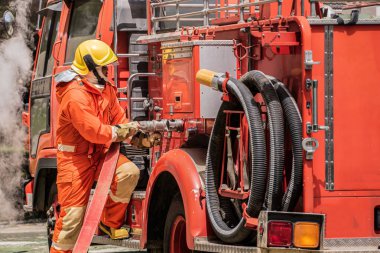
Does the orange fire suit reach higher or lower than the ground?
higher

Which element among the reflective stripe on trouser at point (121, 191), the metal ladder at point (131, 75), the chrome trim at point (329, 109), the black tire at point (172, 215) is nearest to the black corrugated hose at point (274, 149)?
the chrome trim at point (329, 109)

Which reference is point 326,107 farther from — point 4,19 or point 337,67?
point 4,19

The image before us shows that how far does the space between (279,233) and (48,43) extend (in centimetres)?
548

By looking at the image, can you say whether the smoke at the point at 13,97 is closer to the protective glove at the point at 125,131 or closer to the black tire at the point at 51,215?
the black tire at the point at 51,215

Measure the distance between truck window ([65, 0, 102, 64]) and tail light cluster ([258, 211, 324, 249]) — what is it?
14.0 ft

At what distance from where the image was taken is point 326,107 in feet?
22.8

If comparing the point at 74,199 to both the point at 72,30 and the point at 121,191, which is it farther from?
the point at 72,30

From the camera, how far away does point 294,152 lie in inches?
270

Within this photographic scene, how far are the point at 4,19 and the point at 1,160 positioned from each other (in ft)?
31.3

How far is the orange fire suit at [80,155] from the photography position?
8.58 metres

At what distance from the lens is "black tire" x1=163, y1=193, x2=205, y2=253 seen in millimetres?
8290

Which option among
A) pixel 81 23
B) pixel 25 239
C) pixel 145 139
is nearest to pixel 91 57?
pixel 145 139

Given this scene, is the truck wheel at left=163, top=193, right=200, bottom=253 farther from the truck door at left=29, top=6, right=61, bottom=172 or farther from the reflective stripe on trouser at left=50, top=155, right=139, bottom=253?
the truck door at left=29, top=6, right=61, bottom=172

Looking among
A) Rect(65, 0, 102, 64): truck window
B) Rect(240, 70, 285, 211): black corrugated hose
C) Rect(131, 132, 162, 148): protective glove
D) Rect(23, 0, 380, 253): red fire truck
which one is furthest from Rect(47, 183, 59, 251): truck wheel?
Rect(240, 70, 285, 211): black corrugated hose
